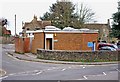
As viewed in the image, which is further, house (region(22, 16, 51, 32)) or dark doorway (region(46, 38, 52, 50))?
house (region(22, 16, 51, 32))

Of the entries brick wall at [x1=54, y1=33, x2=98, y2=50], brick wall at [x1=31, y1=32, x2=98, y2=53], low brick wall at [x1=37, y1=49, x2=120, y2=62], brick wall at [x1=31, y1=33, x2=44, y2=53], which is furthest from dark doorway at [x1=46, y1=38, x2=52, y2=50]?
low brick wall at [x1=37, y1=49, x2=120, y2=62]

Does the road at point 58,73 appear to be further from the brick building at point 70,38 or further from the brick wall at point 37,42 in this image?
the brick wall at point 37,42

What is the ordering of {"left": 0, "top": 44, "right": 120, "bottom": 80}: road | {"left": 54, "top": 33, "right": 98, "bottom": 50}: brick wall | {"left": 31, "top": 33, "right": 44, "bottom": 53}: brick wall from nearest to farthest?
{"left": 0, "top": 44, "right": 120, "bottom": 80}: road, {"left": 54, "top": 33, "right": 98, "bottom": 50}: brick wall, {"left": 31, "top": 33, "right": 44, "bottom": 53}: brick wall

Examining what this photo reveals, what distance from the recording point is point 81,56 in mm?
36688

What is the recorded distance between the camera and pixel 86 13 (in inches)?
3049

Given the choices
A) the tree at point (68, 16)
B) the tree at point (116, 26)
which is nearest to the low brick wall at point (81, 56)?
the tree at point (116, 26)

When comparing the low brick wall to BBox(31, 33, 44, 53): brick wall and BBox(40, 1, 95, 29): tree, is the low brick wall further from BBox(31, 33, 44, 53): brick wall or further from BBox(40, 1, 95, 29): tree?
BBox(40, 1, 95, 29): tree

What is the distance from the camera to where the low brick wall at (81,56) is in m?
36.7

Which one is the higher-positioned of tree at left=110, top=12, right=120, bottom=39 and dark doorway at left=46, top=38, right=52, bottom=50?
tree at left=110, top=12, right=120, bottom=39

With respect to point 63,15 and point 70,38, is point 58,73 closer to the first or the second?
point 70,38

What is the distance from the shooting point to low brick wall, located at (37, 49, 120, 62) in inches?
1445

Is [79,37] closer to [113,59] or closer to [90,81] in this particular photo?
[113,59]

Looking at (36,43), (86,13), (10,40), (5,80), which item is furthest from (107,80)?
(10,40)

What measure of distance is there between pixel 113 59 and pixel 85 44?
591cm
